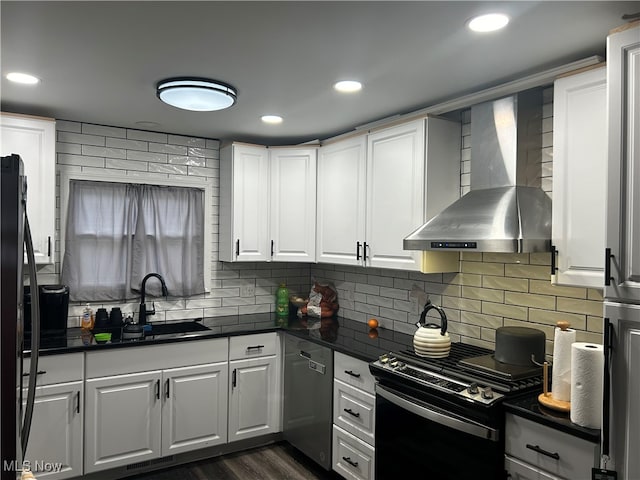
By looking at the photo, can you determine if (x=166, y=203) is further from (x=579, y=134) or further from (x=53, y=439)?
(x=579, y=134)

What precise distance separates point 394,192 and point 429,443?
4.85 ft

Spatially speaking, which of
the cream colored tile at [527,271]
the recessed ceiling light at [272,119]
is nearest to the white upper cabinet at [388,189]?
the cream colored tile at [527,271]

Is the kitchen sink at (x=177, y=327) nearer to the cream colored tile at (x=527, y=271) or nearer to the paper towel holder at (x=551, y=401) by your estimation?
the cream colored tile at (x=527, y=271)

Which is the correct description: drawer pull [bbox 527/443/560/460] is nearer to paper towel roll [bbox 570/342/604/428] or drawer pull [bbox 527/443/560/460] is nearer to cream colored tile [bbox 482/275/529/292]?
paper towel roll [bbox 570/342/604/428]

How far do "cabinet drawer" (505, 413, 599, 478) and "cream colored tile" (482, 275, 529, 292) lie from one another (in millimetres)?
853

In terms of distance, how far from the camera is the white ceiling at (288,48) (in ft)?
5.65

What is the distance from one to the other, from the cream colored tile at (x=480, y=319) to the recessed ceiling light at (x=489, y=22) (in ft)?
5.26

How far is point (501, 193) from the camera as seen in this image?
8.04 ft

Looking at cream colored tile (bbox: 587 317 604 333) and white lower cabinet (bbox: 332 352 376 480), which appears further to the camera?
white lower cabinet (bbox: 332 352 376 480)

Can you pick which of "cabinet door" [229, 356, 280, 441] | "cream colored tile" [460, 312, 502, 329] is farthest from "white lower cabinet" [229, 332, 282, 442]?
"cream colored tile" [460, 312, 502, 329]

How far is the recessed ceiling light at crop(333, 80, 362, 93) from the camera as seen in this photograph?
2506mm

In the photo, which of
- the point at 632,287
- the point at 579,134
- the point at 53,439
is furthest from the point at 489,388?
the point at 53,439

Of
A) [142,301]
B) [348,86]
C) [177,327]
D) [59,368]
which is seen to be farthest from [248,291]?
[348,86]

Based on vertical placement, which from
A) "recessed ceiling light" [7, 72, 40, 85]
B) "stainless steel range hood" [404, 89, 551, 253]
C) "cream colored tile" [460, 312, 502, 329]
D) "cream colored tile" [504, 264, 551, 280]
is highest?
"recessed ceiling light" [7, 72, 40, 85]
